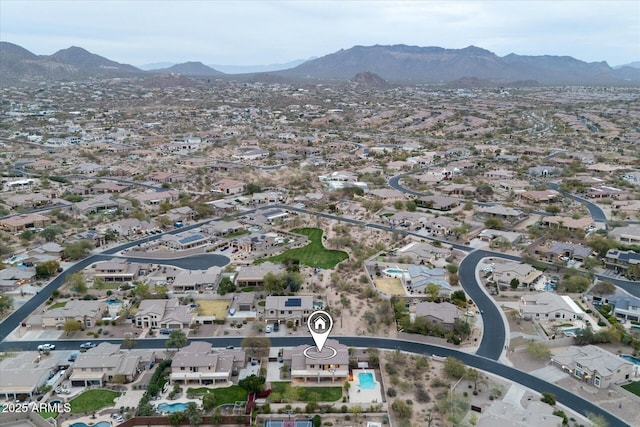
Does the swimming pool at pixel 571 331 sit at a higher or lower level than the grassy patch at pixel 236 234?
higher

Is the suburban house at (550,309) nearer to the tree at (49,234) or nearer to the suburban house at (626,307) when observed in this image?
the suburban house at (626,307)

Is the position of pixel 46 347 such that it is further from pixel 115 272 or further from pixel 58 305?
pixel 115 272

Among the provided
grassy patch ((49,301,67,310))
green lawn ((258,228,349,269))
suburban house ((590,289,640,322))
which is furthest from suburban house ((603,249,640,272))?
grassy patch ((49,301,67,310))

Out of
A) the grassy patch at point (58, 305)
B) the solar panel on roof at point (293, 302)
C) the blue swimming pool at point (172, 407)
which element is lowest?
the grassy patch at point (58, 305)

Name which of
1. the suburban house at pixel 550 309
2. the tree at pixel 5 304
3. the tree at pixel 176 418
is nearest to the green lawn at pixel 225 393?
the tree at pixel 176 418

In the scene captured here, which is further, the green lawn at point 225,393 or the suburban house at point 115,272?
the suburban house at point 115,272

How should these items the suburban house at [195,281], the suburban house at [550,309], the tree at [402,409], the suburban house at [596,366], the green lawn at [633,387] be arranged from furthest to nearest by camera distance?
the suburban house at [195,281], the suburban house at [550,309], the suburban house at [596,366], the green lawn at [633,387], the tree at [402,409]
